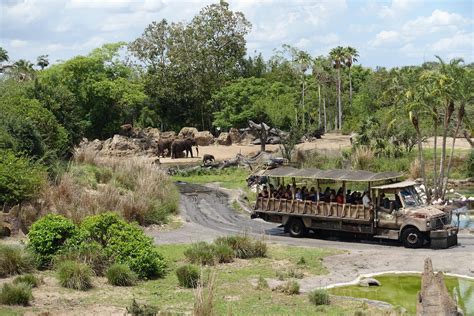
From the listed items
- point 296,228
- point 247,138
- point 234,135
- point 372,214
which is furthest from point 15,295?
point 247,138

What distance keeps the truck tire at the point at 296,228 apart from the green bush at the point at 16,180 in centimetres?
998

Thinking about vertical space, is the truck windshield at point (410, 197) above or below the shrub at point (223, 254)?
above

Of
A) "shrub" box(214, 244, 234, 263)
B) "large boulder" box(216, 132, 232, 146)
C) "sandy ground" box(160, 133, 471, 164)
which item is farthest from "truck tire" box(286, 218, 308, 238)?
"large boulder" box(216, 132, 232, 146)

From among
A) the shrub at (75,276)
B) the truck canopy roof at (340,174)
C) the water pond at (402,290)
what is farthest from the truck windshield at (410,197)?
the shrub at (75,276)

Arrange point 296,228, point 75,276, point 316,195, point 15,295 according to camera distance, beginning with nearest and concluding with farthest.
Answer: point 15,295 → point 75,276 → point 316,195 → point 296,228

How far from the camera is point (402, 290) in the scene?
767 inches

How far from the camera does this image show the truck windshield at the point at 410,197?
2575 centimetres

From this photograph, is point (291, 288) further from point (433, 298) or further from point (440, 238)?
point (440, 238)

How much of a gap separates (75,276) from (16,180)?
1045 centimetres

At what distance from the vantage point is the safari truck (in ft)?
81.1

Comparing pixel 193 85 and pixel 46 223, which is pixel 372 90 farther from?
pixel 46 223

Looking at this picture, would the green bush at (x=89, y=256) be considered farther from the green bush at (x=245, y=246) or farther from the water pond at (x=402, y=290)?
the water pond at (x=402, y=290)

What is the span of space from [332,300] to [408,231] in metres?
7.93

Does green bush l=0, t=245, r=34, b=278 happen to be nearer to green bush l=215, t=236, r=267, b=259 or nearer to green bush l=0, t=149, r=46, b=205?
green bush l=215, t=236, r=267, b=259
